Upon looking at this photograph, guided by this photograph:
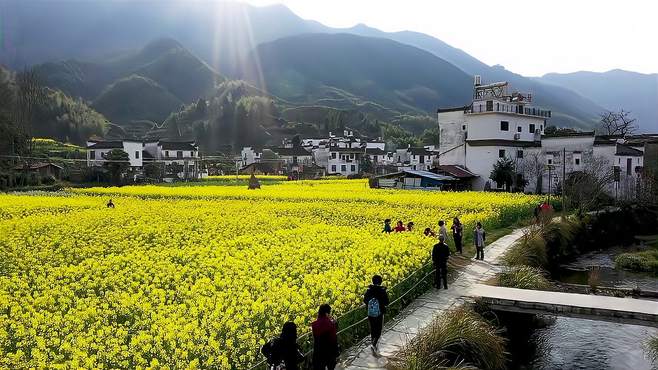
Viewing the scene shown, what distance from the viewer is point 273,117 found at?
164000 mm

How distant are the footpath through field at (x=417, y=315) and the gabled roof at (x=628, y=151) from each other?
1344 inches

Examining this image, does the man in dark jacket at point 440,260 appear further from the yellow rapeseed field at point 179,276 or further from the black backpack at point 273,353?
the black backpack at point 273,353

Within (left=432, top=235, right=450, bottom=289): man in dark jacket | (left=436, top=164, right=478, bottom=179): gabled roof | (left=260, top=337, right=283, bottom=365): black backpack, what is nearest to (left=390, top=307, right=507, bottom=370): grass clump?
(left=432, top=235, right=450, bottom=289): man in dark jacket

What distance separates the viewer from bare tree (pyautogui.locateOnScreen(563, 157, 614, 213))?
40406 mm

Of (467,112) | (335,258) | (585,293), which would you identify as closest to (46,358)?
(335,258)

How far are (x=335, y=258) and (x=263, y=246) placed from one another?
3.61m

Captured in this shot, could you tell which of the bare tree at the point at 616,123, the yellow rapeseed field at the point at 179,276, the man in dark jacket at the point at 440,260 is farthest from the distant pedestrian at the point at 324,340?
the bare tree at the point at 616,123

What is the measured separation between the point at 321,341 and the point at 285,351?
3.29 feet

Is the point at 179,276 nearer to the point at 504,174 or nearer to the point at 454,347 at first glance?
the point at 454,347

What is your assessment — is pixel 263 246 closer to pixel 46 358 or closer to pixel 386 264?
pixel 386 264

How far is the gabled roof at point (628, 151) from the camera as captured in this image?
5006 centimetres

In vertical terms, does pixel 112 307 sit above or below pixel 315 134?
below

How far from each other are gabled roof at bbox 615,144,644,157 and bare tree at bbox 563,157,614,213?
59.0 inches

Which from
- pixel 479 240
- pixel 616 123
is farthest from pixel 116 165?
pixel 616 123
